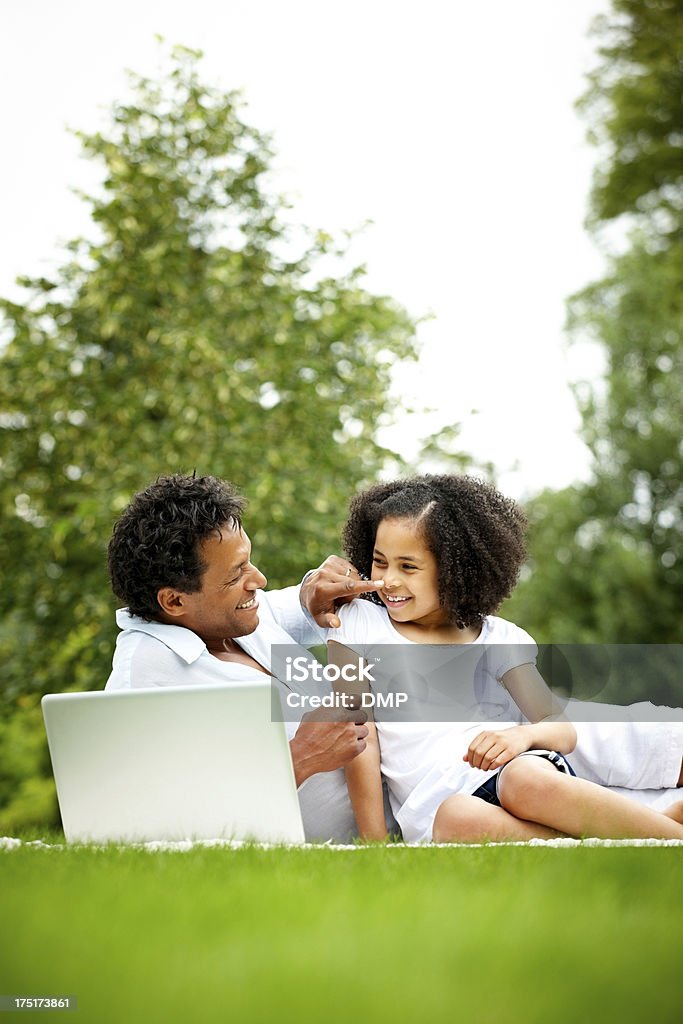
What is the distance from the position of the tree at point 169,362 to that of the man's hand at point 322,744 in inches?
151

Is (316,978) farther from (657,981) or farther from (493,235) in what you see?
(493,235)

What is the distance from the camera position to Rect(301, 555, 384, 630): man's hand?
3.09m

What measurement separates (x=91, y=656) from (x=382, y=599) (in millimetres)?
4136

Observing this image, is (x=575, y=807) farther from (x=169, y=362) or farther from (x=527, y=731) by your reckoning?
(x=169, y=362)

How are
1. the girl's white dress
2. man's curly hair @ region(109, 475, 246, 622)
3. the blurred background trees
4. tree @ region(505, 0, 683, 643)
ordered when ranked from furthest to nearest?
tree @ region(505, 0, 683, 643), the blurred background trees, man's curly hair @ region(109, 475, 246, 622), the girl's white dress

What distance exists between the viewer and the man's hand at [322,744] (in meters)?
2.62

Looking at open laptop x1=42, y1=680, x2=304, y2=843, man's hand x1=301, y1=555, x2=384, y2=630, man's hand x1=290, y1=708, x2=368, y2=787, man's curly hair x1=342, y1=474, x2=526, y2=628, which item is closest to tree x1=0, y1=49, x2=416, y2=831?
man's curly hair x1=342, y1=474, x2=526, y2=628

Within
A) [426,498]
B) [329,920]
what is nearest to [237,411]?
[426,498]

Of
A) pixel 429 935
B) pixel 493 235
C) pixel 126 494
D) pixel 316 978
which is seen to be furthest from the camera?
pixel 493 235

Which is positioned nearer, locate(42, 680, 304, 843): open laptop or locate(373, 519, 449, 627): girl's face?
locate(42, 680, 304, 843): open laptop

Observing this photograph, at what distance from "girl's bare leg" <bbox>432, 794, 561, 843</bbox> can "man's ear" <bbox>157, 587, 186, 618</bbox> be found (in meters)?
0.89

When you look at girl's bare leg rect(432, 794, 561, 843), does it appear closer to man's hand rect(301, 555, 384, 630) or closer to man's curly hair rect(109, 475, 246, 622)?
man's hand rect(301, 555, 384, 630)

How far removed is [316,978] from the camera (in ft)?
4.56

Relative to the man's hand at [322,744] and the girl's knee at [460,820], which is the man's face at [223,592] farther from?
the girl's knee at [460,820]
